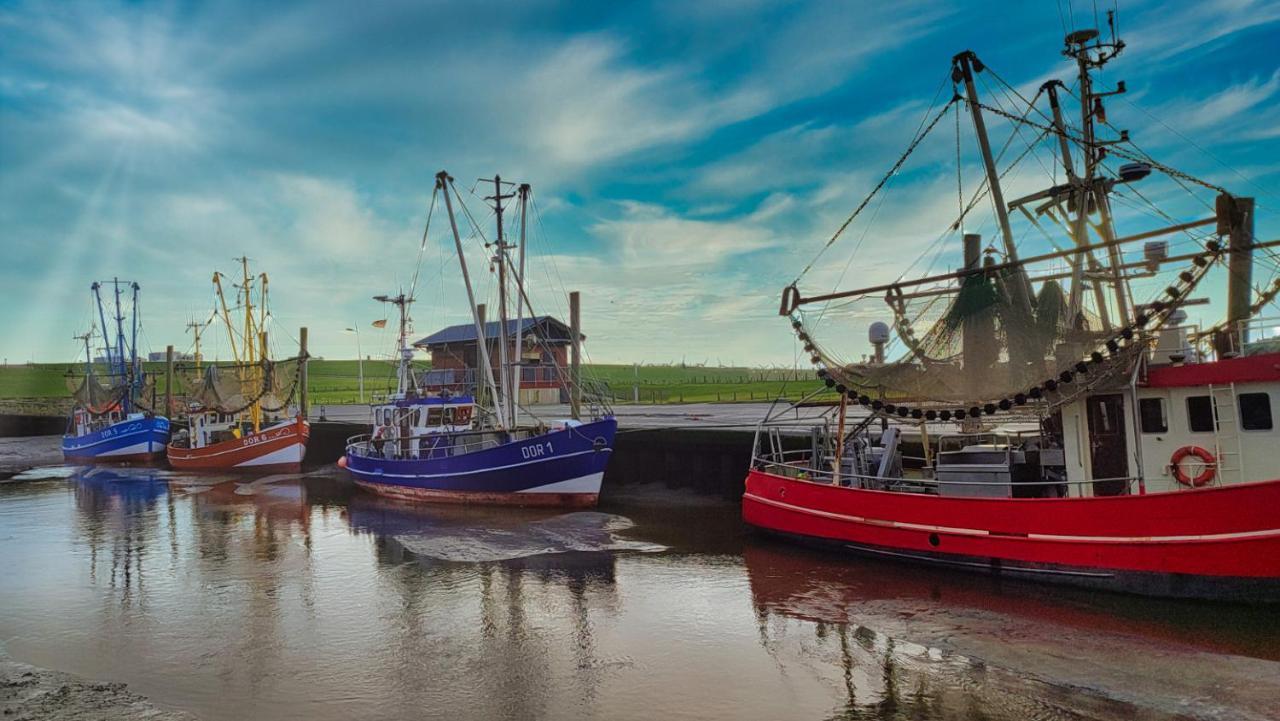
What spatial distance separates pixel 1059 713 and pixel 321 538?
1707cm

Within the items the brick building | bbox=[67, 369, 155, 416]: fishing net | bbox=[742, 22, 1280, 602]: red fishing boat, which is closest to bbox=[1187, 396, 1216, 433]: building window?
bbox=[742, 22, 1280, 602]: red fishing boat

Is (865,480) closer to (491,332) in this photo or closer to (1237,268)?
(1237,268)

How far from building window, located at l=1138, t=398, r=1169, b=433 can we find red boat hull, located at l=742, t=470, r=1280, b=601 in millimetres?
1650

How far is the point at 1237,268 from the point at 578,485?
1611cm

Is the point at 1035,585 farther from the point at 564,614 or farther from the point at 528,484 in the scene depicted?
the point at 528,484

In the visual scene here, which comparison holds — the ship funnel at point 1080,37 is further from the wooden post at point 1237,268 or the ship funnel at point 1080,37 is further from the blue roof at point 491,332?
the blue roof at point 491,332

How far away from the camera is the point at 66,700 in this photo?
8305 mm

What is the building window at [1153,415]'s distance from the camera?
11914 millimetres

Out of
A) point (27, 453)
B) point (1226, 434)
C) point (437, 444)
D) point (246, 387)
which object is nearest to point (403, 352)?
point (437, 444)

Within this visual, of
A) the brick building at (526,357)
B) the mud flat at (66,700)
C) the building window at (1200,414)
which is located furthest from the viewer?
the brick building at (526,357)

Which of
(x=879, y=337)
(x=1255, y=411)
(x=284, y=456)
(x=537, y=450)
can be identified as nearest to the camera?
(x=1255, y=411)

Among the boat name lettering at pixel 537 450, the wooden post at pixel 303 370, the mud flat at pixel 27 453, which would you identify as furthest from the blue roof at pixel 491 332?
the boat name lettering at pixel 537 450

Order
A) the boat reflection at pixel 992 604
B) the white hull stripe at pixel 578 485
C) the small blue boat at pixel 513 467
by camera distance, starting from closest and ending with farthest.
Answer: the boat reflection at pixel 992 604
the small blue boat at pixel 513 467
the white hull stripe at pixel 578 485

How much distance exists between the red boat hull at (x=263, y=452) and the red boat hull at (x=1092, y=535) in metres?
29.4
